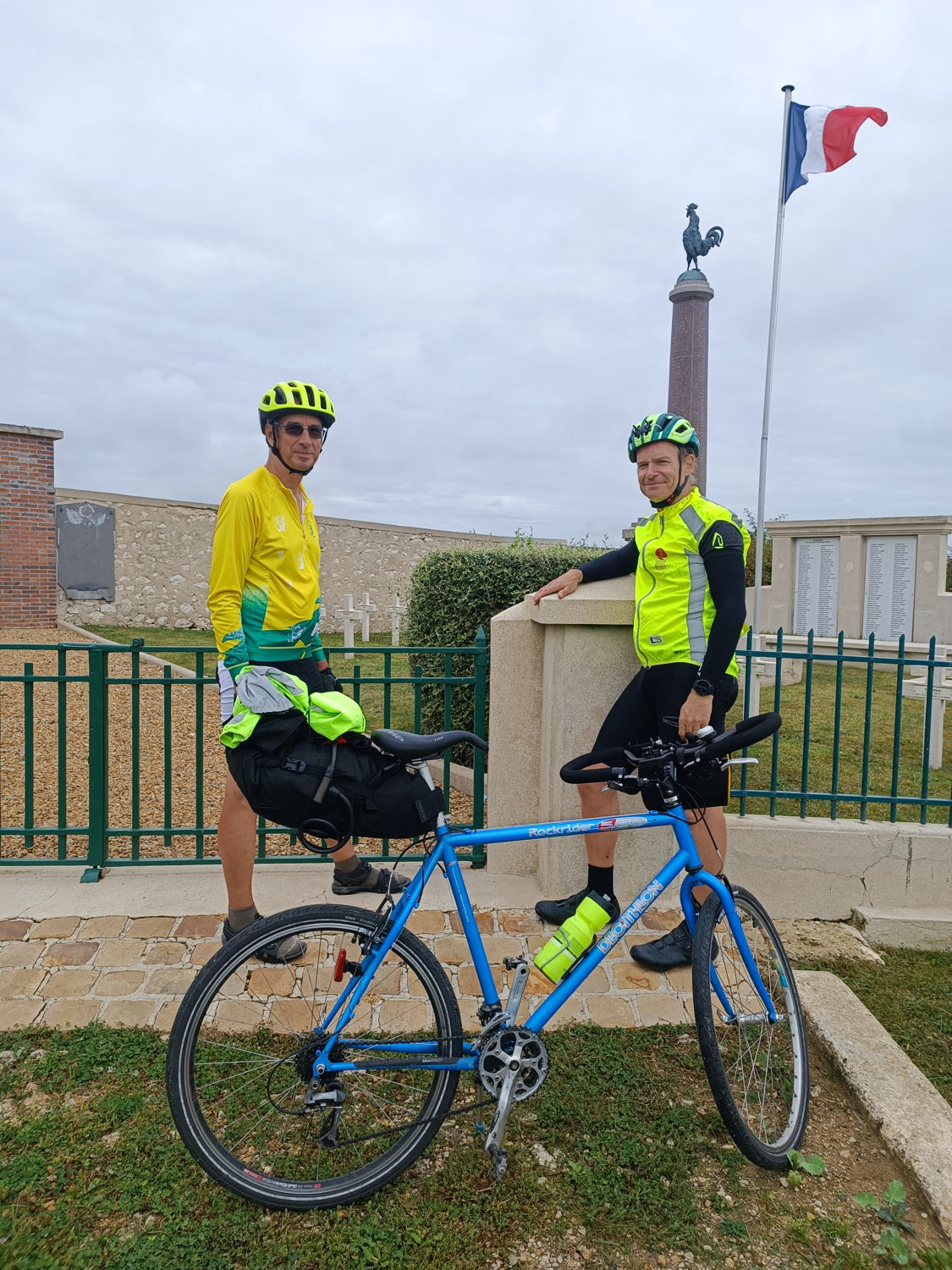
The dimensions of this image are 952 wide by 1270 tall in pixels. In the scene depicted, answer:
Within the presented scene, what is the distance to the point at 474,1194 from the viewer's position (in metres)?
2.20

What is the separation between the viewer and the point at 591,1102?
8.46ft

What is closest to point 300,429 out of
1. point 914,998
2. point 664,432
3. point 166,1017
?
point 664,432

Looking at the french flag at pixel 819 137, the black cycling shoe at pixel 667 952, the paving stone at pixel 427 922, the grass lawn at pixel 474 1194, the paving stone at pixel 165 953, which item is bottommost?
the grass lawn at pixel 474 1194

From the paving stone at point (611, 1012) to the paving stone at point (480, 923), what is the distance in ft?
2.15

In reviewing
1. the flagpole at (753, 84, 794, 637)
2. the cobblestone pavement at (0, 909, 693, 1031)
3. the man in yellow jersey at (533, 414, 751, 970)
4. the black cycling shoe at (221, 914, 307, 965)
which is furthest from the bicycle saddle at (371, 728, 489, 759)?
the flagpole at (753, 84, 794, 637)

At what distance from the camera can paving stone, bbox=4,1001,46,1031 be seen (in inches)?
115

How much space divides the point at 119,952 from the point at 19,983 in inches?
14.6

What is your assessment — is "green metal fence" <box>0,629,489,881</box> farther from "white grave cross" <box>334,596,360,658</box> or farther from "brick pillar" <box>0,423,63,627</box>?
"brick pillar" <box>0,423,63,627</box>

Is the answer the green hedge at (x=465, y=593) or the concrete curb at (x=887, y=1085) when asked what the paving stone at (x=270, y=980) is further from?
the green hedge at (x=465, y=593)

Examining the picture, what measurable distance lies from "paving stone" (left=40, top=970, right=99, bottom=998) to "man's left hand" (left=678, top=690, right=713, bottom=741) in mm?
2419

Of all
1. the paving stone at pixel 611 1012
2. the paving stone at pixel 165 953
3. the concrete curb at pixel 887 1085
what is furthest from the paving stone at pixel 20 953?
the concrete curb at pixel 887 1085

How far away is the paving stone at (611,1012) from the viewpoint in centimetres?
301

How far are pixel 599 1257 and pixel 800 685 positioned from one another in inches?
433

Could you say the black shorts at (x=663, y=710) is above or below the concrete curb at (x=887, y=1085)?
above
